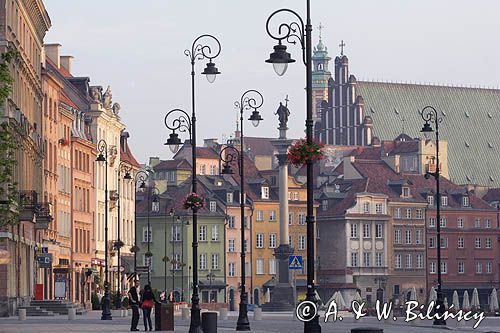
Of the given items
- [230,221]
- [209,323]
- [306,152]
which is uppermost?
[230,221]

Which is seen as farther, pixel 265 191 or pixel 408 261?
pixel 408 261

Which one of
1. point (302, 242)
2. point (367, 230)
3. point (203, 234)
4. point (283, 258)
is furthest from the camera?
point (302, 242)

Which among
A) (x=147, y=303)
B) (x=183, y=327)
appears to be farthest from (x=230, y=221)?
(x=147, y=303)

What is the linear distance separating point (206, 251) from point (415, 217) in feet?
73.5

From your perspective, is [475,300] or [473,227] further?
[473,227]

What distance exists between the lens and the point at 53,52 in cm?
12112

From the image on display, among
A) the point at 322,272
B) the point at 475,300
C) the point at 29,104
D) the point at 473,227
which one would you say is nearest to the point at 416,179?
the point at 473,227

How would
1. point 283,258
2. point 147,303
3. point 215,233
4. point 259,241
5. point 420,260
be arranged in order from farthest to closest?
point 420,260 < point 259,241 < point 215,233 < point 283,258 < point 147,303

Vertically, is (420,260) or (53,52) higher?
(53,52)

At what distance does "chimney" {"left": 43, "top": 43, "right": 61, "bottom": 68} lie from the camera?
120 meters

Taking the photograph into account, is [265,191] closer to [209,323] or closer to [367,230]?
[367,230]

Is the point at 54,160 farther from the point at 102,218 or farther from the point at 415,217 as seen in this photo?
the point at 415,217

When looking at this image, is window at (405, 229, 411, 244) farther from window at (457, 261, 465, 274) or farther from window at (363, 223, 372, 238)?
window at (457, 261, 465, 274)

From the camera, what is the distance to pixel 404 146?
194 metres
